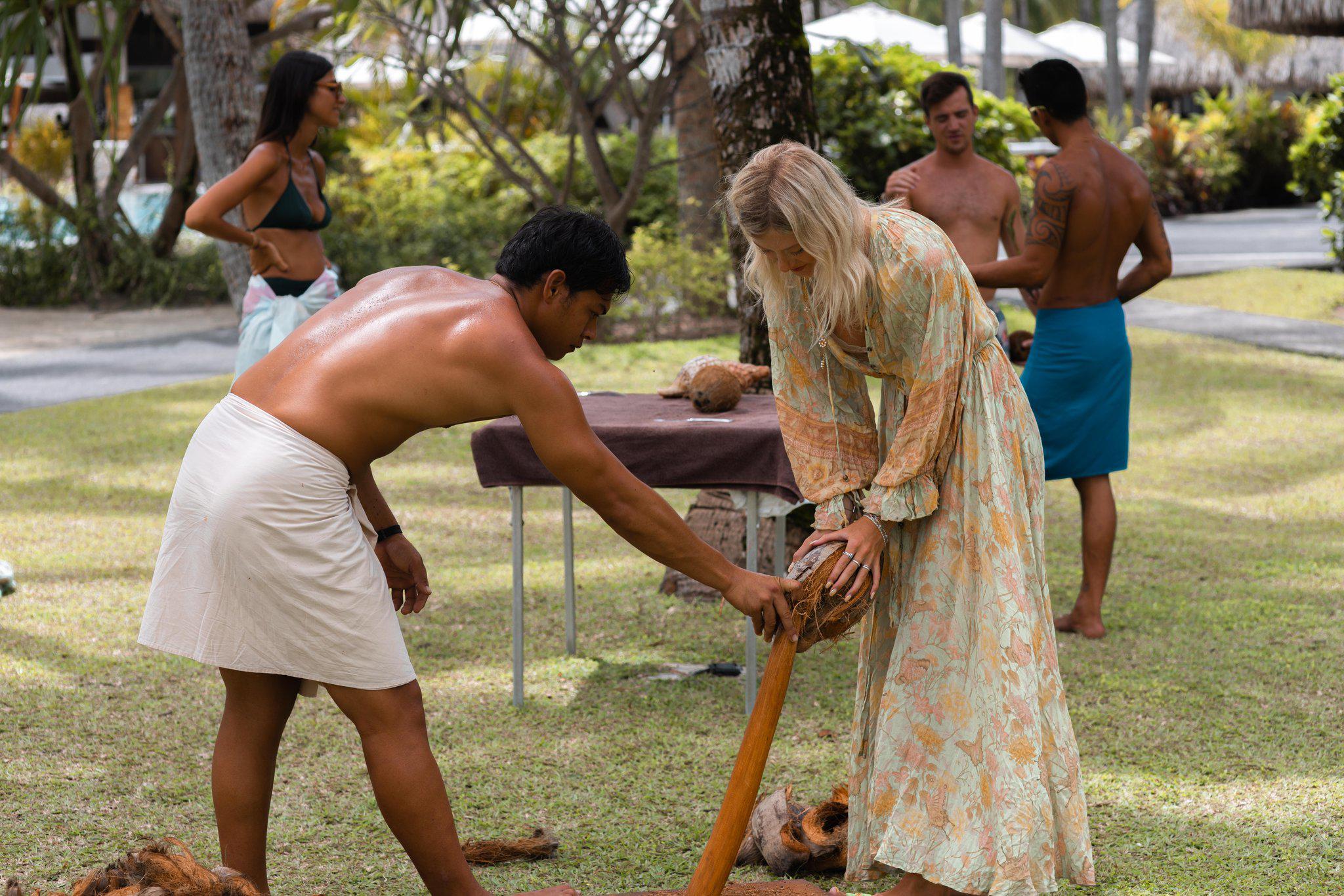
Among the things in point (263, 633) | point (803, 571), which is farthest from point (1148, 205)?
point (263, 633)

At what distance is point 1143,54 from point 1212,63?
6.78m

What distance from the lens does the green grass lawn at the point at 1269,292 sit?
12.8m

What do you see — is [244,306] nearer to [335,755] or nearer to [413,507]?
[413,507]

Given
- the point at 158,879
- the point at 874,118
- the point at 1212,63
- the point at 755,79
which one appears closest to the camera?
the point at 158,879

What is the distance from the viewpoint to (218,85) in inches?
324

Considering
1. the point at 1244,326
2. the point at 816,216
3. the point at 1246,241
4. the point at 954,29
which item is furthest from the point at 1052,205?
the point at 954,29

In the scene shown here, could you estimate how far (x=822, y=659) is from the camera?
4.57m

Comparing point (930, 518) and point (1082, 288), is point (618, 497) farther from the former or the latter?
point (1082, 288)

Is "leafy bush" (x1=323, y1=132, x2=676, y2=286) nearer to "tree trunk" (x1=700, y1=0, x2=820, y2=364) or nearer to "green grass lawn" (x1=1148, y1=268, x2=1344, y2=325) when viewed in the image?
"green grass lawn" (x1=1148, y1=268, x2=1344, y2=325)

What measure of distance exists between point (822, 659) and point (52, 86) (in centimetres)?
1847

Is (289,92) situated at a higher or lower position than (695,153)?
higher

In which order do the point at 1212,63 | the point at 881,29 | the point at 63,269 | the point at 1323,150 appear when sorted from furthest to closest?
the point at 1212,63, the point at 881,29, the point at 63,269, the point at 1323,150

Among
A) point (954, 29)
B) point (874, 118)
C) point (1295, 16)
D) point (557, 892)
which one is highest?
point (954, 29)

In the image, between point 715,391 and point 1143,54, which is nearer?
point 715,391
